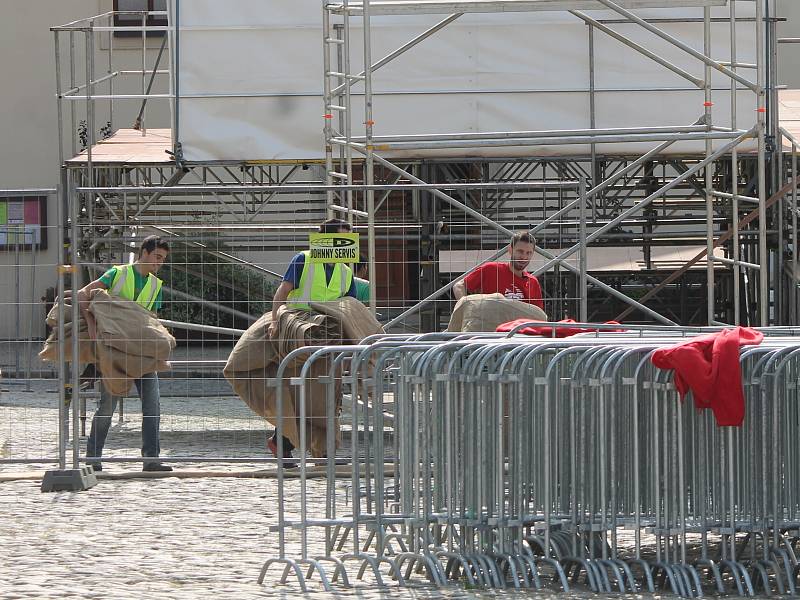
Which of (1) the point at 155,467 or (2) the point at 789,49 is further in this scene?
(2) the point at 789,49

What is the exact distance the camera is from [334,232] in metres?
10.7

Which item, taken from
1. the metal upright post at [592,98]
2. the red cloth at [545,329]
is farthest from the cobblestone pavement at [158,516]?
the metal upright post at [592,98]

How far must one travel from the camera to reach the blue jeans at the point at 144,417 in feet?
36.2

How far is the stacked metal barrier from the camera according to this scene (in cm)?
698

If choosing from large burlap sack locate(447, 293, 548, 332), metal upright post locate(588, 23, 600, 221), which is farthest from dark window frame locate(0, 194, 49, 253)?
metal upright post locate(588, 23, 600, 221)

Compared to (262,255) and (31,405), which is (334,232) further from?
(31,405)

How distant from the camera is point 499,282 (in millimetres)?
10797

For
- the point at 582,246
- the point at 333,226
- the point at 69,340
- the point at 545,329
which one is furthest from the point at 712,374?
the point at 69,340

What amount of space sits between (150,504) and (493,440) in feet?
10.7

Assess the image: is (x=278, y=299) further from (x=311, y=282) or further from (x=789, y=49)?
(x=789, y=49)

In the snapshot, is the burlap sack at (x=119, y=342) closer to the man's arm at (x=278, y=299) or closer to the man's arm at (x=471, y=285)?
the man's arm at (x=278, y=299)

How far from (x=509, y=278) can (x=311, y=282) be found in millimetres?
1346

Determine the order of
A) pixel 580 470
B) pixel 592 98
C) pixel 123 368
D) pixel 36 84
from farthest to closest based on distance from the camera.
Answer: pixel 36 84 → pixel 592 98 → pixel 123 368 → pixel 580 470

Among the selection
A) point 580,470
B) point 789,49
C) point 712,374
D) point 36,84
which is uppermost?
point 789,49
